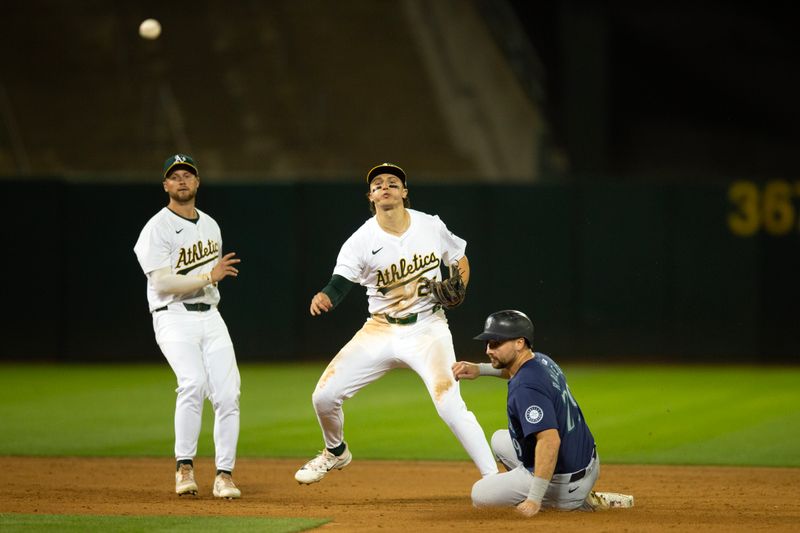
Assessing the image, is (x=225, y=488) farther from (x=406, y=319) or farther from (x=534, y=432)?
(x=534, y=432)

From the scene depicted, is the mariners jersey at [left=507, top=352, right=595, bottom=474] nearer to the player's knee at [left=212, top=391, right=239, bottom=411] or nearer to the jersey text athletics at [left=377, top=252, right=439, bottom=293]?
the jersey text athletics at [left=377, top=252, right=439, bottom=293]

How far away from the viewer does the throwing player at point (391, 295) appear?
7.68 metres

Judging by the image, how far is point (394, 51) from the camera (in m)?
Answer: 25.0

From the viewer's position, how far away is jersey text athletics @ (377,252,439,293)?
7789 mm

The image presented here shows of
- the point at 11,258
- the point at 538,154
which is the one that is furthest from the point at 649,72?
the point at 11,258

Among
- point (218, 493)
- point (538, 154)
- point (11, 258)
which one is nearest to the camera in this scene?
point (218, 493)

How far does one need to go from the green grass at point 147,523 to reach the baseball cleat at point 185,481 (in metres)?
0.79

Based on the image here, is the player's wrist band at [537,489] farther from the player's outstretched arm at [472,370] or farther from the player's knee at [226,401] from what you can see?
the player's knee at [226,401]

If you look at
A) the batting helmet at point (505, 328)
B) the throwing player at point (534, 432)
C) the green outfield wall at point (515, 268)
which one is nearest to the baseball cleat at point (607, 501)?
the throwing player at point (534, 432)

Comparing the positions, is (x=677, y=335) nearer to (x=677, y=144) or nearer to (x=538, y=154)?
(x=538, y=154)

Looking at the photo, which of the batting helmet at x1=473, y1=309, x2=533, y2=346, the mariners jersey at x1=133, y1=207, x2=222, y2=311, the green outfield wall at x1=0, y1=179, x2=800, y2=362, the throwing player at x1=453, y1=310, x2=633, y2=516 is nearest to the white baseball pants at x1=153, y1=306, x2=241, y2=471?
the mariners jersey at x1=133, y1=207, x2=222, y2=311

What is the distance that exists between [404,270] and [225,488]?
1784 millimetres

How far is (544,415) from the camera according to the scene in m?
6.52

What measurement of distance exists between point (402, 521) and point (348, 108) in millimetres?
17423
